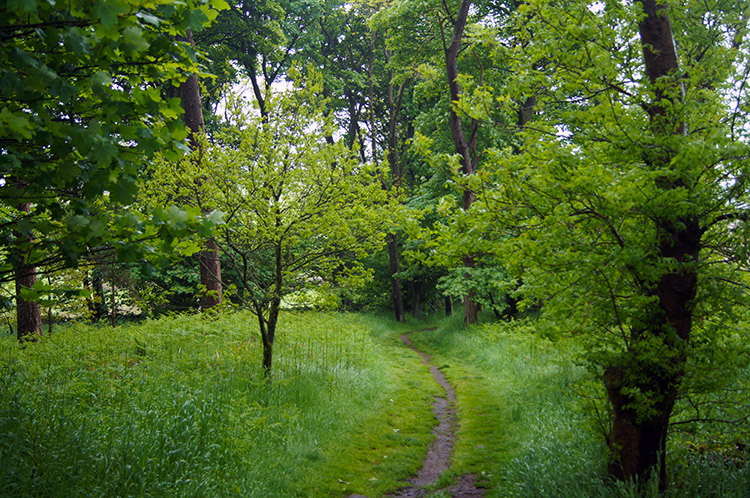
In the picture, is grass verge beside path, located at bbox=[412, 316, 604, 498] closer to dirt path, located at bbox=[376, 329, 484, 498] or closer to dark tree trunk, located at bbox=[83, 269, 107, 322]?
dirt path, located at bbox=[376, 329, 484, 498]

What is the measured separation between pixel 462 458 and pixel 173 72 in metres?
6.10

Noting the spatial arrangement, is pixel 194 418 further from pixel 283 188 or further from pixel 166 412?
pixel 283 188

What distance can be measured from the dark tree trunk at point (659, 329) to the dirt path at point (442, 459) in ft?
5.96

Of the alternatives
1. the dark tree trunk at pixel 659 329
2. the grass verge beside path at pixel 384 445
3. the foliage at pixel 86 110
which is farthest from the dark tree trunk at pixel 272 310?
the dark tree trunk at pixel 659 329

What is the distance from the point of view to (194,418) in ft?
17.8

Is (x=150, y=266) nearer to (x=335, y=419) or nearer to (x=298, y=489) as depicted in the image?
(x=298, y=489)

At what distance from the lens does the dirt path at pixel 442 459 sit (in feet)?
18.6

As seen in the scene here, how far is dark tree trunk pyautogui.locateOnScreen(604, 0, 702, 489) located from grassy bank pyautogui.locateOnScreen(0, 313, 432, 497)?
114 inches

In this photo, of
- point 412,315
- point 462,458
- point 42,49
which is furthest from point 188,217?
point 412,315

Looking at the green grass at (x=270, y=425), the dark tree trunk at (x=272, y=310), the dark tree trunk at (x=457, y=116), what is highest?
the dark tree trunk at (x=457, y=116)

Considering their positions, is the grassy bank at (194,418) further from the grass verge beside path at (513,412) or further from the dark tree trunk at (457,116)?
the dark tree trunk at (457,116)

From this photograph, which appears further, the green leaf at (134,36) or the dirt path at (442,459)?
the dirt path at (442,459)

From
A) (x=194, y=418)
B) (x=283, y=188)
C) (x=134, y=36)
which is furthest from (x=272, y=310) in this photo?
(x=134, y=36)

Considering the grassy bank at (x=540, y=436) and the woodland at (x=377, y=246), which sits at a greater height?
the woodland at (x=377, y=246)
